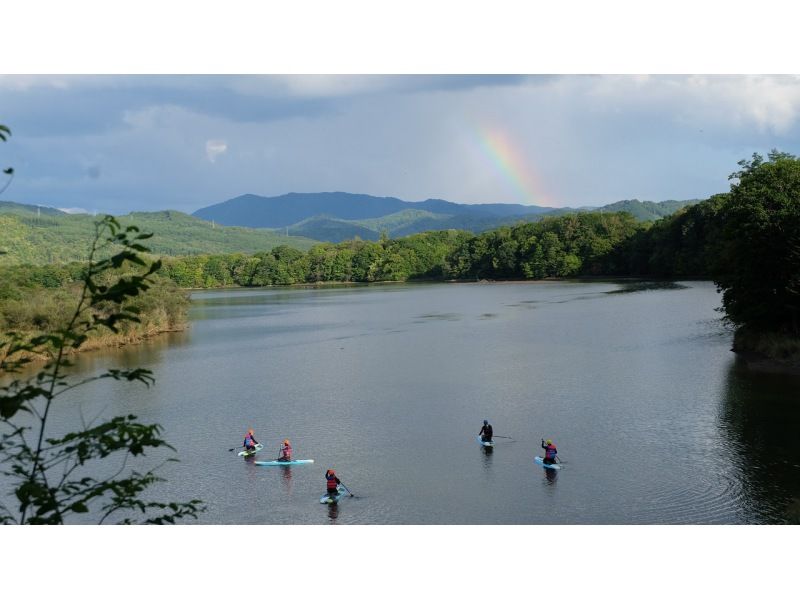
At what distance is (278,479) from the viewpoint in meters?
19.4

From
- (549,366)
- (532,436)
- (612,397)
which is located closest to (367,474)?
(532,436)

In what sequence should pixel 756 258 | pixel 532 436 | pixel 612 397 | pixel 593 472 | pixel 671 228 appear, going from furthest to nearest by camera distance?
pixel 671 228 → pixel 756 258 → pixel 612 397 → pixel 532 436 → pixel 593 472

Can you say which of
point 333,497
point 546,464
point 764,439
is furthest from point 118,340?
point 764,439

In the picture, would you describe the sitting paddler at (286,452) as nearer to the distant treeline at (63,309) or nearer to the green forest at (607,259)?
the green forest at (607,259)

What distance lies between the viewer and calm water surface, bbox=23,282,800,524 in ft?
54.4

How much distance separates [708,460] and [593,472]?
3.25 metres

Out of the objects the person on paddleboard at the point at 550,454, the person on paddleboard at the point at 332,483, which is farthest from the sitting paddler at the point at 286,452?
the person on paddleboard at the point at 550,454

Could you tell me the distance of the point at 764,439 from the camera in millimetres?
20266

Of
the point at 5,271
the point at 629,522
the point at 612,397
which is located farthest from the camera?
the point at 5,271

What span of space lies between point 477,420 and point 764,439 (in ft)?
29.3

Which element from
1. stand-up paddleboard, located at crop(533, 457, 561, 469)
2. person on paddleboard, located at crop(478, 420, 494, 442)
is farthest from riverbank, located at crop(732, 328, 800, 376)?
stand-up paddleboard, located at crop(533, 457, 561, 469)

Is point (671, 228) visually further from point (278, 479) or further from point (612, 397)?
point (278, 479)

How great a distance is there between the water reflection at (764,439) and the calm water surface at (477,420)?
6 centimetres

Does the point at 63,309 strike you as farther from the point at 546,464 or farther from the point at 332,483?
the point at 546,464
